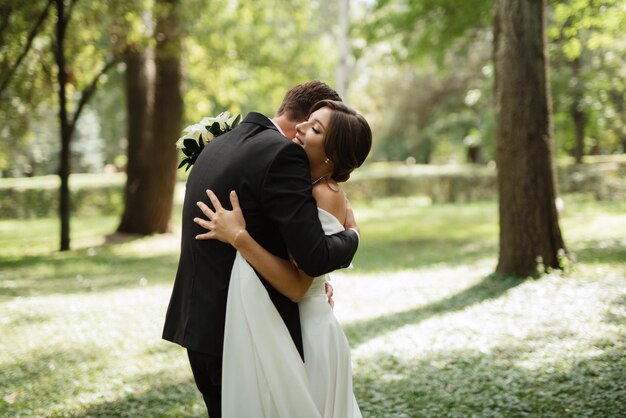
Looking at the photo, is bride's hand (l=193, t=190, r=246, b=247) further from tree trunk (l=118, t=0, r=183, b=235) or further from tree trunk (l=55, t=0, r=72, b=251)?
tree trunk (l=118, t=0, r=183, b=235)

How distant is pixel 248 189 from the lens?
2.63 meters

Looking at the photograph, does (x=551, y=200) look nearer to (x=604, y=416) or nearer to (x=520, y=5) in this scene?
(x=520, y=5)

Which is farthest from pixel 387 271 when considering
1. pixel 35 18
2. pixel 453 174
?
pixel 453 174

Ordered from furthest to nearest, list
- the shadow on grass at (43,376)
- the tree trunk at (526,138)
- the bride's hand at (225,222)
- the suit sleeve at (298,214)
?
the tree trunk at (526,138)
the shadow on grass at (43,376)
the bride's hand at (225,222)
the suit sleeve at (298,214)

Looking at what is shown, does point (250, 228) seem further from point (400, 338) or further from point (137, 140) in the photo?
point (137, 140)

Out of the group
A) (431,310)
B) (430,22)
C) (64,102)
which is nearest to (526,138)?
(431,310)

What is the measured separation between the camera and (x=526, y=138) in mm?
8703

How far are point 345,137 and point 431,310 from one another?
599 cm

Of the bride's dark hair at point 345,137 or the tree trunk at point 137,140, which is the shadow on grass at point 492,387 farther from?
the tree trunk at point 137,140

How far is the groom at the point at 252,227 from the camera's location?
8.14 ft

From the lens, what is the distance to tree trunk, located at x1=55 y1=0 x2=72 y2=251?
43.3 feet

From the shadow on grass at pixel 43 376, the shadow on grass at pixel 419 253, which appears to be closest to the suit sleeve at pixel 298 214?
the shadow on grass at pixel 43 376

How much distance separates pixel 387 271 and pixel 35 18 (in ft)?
28.4

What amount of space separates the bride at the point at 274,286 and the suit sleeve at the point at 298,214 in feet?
0.48
